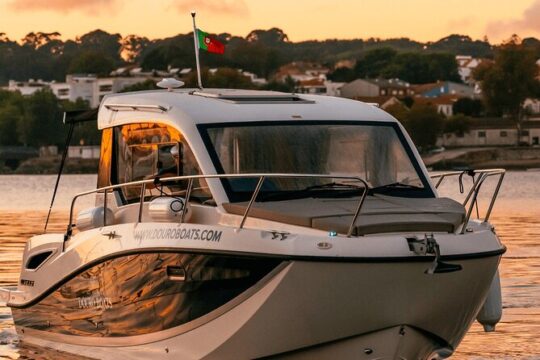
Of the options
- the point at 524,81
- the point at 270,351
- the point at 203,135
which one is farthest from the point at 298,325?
the point at 524,81

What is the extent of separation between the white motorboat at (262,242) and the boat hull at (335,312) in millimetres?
12

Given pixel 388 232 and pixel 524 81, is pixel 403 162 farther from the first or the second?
pixel 524 81

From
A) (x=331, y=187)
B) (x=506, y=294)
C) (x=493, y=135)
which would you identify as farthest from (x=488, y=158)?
(x=331, y=187)

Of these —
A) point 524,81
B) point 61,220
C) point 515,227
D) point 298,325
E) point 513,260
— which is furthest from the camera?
point 524,81

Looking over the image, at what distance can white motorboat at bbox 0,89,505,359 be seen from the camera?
11891 millimetres

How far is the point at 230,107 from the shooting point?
13.8 meters

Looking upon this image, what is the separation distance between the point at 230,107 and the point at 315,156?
35.3 inches

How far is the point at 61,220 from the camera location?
43.8 metres

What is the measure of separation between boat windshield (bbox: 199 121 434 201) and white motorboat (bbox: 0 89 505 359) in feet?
0.04

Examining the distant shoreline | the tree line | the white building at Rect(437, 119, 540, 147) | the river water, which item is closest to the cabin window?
the river water

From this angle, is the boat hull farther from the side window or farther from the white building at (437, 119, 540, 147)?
the white building at (437, 119, 540, 147)

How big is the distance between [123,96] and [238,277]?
3253mm

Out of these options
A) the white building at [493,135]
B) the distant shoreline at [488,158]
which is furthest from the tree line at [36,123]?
the white building at [493,135]

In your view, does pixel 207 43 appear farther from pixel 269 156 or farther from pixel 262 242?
pixel 262 242
